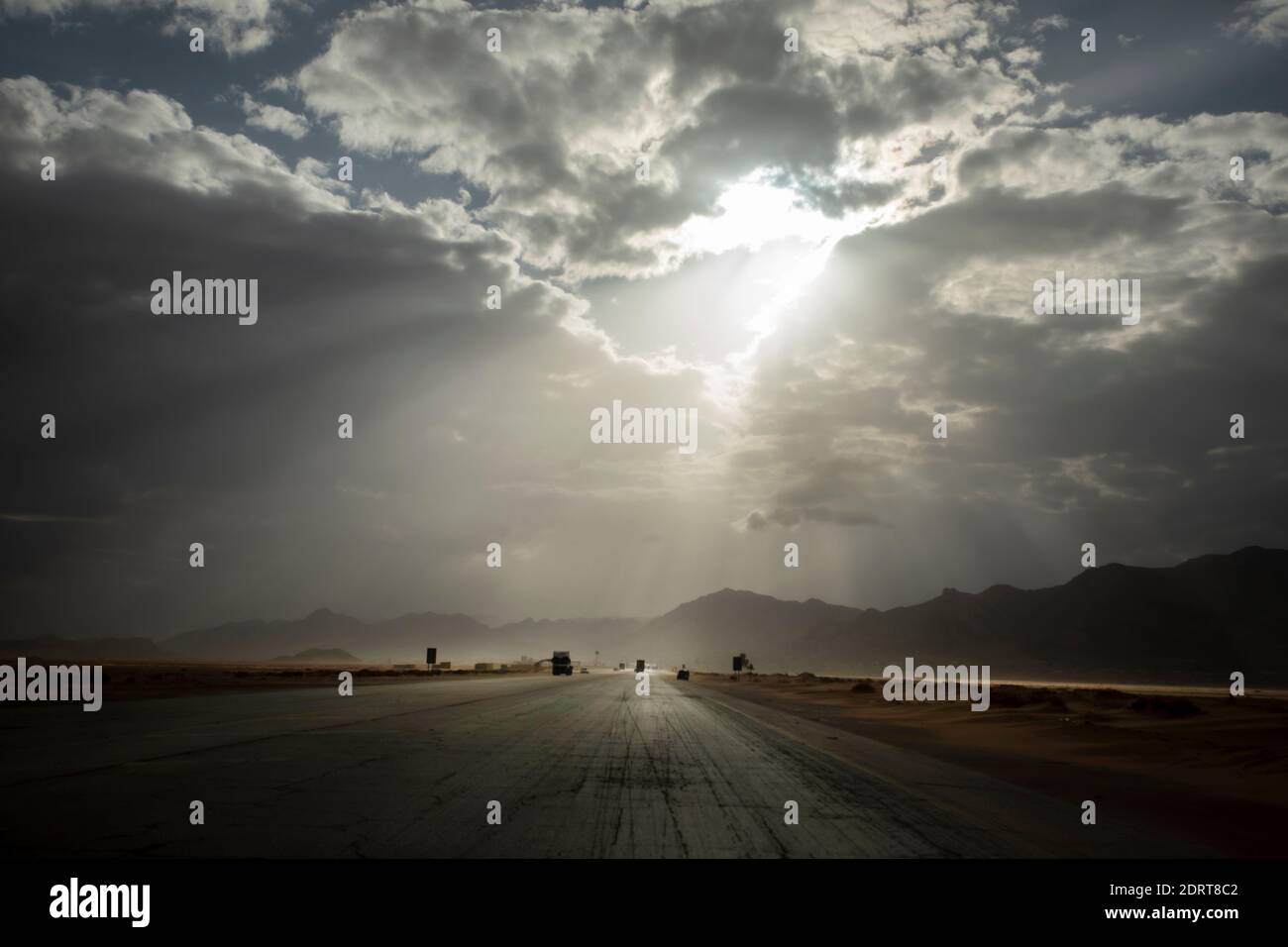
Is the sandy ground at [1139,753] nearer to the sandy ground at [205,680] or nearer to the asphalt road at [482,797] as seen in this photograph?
the asphalt road at [482,797]

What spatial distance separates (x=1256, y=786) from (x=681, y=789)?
12.2 m

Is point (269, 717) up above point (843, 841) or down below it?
below

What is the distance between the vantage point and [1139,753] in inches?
896

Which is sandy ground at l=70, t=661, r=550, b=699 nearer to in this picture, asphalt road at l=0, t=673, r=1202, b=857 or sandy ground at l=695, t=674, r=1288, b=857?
asphalt road at l=0, t=673, r=1202, b=857

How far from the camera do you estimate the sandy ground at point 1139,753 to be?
13.1 metres

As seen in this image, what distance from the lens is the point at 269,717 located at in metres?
24.5

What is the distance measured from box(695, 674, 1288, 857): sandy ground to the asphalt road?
1515 mm

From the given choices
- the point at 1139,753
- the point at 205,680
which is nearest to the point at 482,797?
the point at 1139,753

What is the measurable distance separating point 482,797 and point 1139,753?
64.3 ft

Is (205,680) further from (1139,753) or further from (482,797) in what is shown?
(1139,753)

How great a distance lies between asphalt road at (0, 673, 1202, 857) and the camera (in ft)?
27.9
